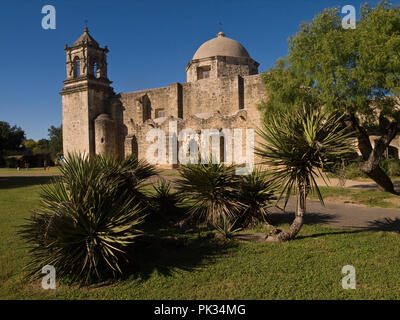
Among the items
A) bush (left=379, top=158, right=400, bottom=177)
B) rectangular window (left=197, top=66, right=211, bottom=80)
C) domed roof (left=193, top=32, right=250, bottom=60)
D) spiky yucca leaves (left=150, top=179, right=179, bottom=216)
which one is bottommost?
spiky yucca leaves (left=150, top=179, right=179, bottom=216)

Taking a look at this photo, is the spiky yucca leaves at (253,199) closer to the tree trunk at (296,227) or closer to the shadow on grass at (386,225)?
the tree trunk at (296,227)

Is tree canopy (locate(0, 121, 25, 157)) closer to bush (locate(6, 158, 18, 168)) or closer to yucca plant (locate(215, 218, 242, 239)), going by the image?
bush (locate(6, 158, 18, 168))

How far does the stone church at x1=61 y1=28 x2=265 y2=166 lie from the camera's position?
72.1ft

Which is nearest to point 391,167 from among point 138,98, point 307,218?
point 307,218

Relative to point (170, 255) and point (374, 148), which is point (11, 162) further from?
point (374, 148)

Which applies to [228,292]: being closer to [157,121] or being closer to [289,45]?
[289,45]

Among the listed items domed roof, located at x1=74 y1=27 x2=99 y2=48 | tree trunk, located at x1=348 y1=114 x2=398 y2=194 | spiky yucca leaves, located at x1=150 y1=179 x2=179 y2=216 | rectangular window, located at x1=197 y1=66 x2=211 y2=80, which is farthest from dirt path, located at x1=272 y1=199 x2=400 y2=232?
domed roof, located at x1=74 y1=27 x2=99 y2=48

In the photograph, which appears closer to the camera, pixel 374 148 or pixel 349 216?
pixel 349 216

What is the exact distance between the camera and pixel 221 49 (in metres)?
24.6

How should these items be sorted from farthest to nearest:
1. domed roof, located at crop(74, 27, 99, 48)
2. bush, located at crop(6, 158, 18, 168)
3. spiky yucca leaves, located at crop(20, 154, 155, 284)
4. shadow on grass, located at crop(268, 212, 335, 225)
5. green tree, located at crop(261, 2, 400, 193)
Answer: bush, located at crop(6, 158, 18, 168) < domed roof, located at crop(74, 27, 99, 48) < green tree, located at crop(261, 2, 400, 193) < shadow on grass, located at crop(268, 212, 335, 225) < spiky yucca leaves, located at crop(20, 154, 155, 284)

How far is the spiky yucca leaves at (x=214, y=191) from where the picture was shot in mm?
5605

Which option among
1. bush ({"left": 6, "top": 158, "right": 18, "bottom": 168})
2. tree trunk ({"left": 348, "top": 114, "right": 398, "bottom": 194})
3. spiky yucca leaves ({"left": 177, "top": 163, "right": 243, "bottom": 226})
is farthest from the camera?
bush ({"left": 6, "top": 158, "right": 18, "bottom": 168})

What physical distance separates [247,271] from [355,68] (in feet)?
21.9

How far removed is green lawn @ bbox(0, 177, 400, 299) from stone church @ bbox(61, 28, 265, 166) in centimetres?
1698
